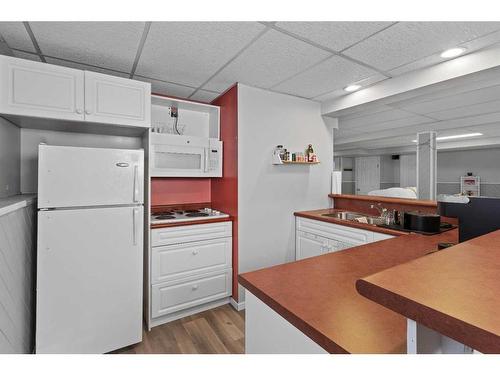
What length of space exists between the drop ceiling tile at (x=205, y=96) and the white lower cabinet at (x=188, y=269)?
141 cm

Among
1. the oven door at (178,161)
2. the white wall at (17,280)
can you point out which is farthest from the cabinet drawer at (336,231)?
the white wall at (17,280)

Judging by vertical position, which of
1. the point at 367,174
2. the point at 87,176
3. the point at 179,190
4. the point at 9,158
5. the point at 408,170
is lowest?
the point at 179,190

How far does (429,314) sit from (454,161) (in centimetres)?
1012

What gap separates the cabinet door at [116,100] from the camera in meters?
1.84

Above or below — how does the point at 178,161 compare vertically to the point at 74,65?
below

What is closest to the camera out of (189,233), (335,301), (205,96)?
(335,301)

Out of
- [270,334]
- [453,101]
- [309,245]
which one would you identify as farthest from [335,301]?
[453,101]

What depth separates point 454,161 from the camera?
26.7 feet

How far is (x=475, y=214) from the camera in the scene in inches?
49.8

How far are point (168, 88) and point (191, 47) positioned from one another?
2.91ft

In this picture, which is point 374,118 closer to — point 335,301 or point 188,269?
point 188,269

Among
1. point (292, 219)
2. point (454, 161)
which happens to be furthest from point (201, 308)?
point (454, 161)

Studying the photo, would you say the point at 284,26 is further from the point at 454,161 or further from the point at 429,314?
the point at 454,161

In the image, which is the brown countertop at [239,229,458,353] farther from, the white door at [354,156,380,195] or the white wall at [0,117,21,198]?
the white door at [354,156,380,195]
